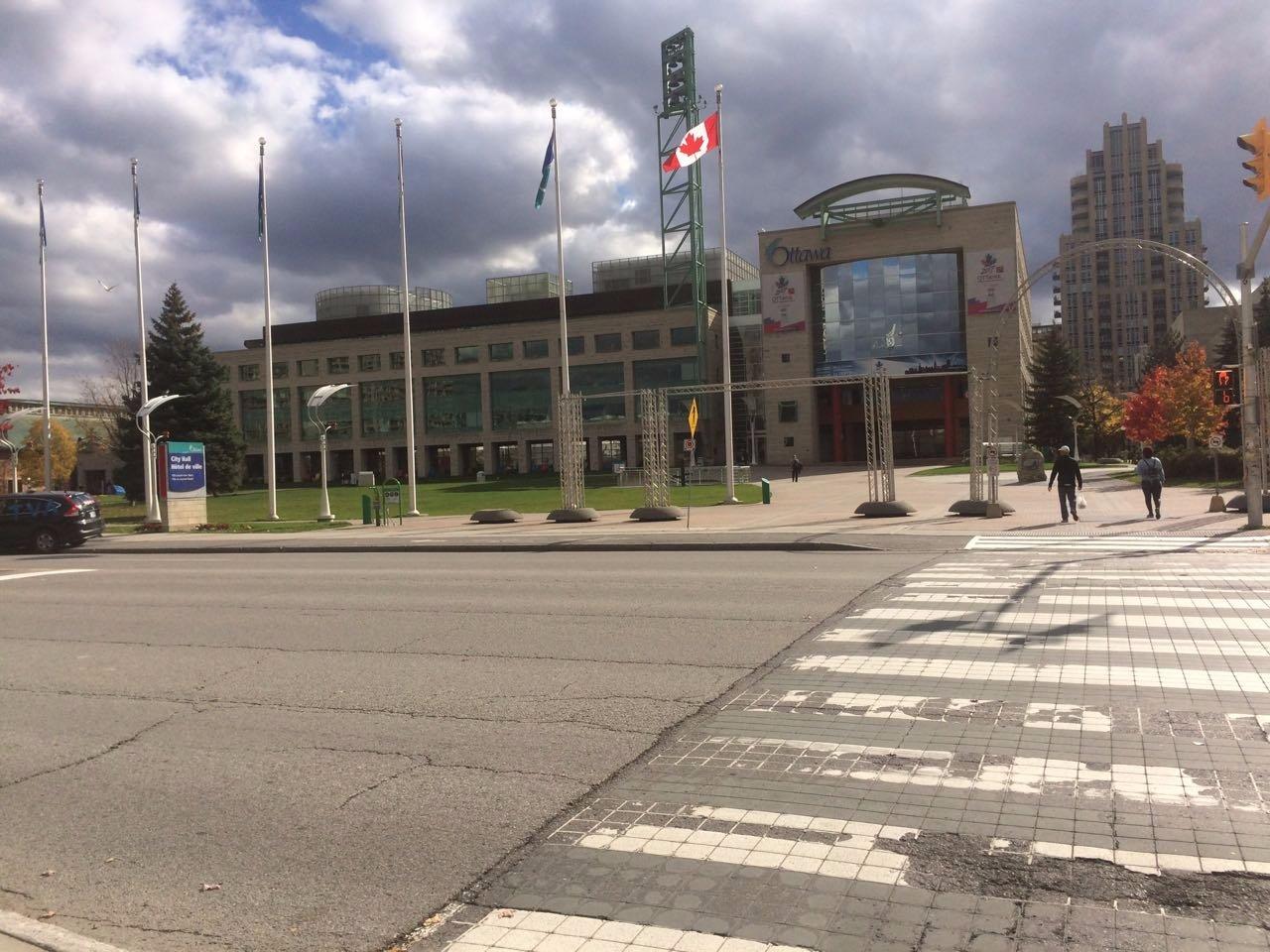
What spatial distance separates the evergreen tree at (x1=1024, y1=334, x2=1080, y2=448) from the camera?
77125 mm

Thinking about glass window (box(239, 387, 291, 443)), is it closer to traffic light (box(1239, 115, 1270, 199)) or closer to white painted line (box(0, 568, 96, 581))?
white painted line (box(0, 568, 96, 581))

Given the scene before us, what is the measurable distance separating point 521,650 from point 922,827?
5.25 meters

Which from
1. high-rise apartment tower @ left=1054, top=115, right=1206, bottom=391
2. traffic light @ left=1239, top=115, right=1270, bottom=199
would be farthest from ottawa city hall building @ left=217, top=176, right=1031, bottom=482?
high-rise apartment tower @ left=1054, top=115, right=1206, bottom=391

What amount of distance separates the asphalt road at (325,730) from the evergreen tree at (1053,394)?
70.1m

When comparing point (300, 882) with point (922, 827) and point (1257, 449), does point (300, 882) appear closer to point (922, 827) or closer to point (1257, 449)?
point (922, 827)

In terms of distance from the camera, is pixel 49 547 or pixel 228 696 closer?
pixel 228 696

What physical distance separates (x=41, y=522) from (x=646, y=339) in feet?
211

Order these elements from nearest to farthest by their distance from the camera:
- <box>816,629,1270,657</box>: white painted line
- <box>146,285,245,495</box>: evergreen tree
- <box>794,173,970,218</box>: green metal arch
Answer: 1. <box>816,629,1270,657</box>: white painted line
2. <box>146,285,245,495</box>: evergreen tree
3. <box>794,173,970,218</box>: green metal arch

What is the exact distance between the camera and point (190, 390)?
2392 inches

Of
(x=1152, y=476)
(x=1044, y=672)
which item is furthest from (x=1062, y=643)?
(x=1152, y=476)

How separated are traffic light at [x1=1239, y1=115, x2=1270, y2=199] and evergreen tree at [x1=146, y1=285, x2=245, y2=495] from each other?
5718 cm

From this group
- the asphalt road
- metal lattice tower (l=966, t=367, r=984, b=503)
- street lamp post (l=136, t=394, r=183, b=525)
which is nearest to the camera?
the asphalt road

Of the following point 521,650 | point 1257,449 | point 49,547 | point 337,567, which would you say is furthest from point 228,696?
point 49,547

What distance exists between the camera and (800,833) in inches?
175
